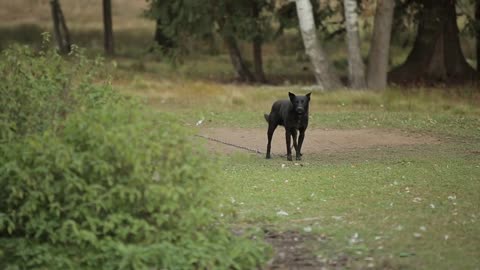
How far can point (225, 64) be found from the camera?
124 ft

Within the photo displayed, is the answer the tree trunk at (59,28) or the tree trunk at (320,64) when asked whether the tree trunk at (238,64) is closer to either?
the tree trunk at (320,64)

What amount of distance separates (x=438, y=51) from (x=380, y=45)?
15.4 feet

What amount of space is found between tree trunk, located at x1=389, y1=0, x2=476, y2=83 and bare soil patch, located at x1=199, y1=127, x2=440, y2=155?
10.7m

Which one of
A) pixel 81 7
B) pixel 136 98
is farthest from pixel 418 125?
pixel 81 7

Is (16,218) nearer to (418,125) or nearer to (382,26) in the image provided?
(418,125)

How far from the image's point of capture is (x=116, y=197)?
8539mm

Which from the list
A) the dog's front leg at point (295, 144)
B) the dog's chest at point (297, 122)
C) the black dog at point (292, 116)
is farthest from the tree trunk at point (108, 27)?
the dog's chest at point (297, 122)

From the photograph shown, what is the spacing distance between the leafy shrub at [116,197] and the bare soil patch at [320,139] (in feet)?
26.1

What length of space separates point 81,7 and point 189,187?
45688 millimetres

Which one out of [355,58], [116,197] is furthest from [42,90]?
[355,58]

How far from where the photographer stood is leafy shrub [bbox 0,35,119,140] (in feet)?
30.9

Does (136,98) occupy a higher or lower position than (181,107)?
higher

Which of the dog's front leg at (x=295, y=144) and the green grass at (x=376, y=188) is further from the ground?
the dog's front leg at (x=295, y=144)

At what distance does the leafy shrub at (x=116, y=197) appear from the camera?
832 centimetres
